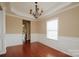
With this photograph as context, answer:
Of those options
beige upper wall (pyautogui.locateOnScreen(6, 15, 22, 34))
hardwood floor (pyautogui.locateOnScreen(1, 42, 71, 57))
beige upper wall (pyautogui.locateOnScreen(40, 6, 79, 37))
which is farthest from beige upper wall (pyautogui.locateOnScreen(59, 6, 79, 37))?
Result: beige upper wall (pyautogui.locateOnScreen(6, 15, 22, 34))

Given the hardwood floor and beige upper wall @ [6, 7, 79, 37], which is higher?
beige upper wall @ [6, 7, 79, 37]

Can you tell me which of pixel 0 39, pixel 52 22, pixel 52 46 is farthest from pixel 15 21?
pixel 52 46

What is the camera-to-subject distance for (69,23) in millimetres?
3176

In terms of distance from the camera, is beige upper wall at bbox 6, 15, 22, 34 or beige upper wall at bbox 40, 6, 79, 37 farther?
beige upper wall at bbox 40, 6, 79, 37

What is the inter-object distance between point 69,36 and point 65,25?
471 millimetres

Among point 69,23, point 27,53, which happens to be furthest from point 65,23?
point 27,53

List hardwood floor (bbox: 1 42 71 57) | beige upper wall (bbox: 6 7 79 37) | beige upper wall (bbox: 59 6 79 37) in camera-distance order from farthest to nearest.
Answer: beige upper wall (bbox: 59 6 79 37)
beige upper wall (bbox: 6 7 79 37)
hardwood floor (bbox: 1 42 71 57)

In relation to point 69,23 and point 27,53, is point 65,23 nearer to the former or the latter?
point 69,23

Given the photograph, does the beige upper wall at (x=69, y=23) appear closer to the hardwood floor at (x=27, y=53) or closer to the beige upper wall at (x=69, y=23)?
the beige upper wall at (x=69, y=23)

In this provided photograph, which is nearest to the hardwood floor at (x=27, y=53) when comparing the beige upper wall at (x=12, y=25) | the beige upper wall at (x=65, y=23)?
the beige upper wall at (x=12, y=25)

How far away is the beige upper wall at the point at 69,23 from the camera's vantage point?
288 cm

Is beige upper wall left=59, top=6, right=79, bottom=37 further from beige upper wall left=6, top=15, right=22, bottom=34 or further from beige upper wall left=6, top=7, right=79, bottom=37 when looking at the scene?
beige upper wall left=6, top=15, right=22, bottom=34

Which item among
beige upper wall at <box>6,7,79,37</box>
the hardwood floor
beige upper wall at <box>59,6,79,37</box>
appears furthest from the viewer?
beige upper wall at <box>59,6,79,37</box>

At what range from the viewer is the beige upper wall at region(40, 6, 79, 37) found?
288cm
